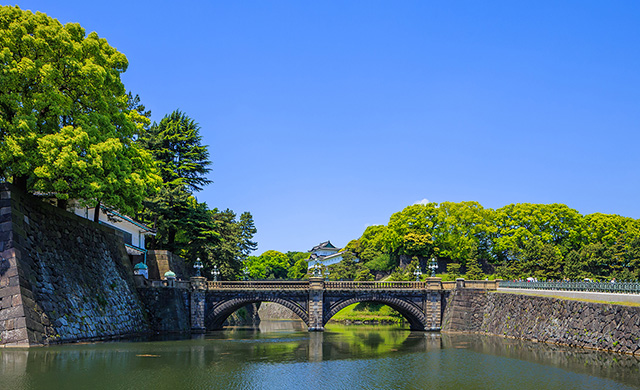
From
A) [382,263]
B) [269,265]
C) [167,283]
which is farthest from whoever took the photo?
[269,265]

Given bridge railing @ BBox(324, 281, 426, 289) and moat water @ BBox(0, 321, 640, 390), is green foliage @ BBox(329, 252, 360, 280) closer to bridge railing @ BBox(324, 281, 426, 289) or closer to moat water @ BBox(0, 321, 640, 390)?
bridge railing @ BBox(324, 281, 426, 289)

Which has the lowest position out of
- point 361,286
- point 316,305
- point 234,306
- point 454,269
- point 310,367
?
point 310,367

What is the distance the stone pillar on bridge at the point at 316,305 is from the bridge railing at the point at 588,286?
17442 millimetres

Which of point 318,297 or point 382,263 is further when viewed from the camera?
point 382,263

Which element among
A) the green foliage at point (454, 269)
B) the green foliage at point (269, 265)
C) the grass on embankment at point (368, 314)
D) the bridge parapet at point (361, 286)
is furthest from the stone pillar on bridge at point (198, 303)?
the green foliage at point (269, 265)

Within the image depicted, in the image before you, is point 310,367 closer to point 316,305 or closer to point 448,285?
point 316,305

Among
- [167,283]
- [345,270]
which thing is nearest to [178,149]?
[167,283]

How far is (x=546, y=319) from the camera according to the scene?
35781mm

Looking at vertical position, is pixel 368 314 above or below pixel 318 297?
below

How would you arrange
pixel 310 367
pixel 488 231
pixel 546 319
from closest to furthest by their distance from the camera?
pixel 310 367 < pixel 546 319 < pixel 488 231

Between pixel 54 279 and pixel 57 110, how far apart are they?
9773 mm

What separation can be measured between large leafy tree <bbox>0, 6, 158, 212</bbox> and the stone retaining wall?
29.4 m


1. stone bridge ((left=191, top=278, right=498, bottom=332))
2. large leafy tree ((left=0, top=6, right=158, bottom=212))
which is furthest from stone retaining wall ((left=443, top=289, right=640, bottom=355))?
large leafy tree ((left=0, top=6, right=158, bottom=212))

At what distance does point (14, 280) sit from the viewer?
26750 millimetres
